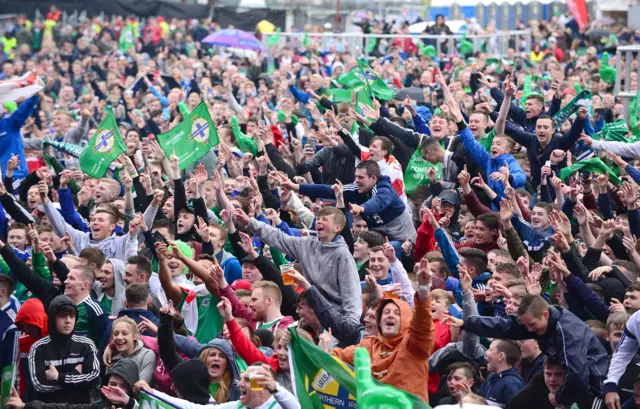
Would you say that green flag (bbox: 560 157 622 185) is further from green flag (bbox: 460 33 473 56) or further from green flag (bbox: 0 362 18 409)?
green flag (bbox: 460 33 473 56)

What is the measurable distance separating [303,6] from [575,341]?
88.7ft

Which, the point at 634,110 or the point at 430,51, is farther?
the point at 430,51

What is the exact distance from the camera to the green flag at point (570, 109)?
39.8 ft

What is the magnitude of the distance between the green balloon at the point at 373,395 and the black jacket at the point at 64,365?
3006 mm

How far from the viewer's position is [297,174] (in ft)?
40.6

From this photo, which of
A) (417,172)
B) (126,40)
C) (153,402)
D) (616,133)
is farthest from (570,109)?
(126,40)

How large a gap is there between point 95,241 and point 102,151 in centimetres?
232

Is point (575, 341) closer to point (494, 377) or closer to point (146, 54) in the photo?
point (494, 377)

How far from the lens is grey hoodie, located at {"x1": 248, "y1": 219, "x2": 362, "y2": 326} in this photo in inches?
318

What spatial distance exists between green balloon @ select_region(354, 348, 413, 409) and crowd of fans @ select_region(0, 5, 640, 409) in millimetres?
798

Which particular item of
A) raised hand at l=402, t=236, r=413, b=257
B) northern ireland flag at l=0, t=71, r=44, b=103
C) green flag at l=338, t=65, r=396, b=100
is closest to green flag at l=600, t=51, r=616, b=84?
green flag at l=338, t=65, r=396, b=100

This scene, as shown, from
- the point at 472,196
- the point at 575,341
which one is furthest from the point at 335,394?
the point at 472,196

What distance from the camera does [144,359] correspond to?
764 centimetres

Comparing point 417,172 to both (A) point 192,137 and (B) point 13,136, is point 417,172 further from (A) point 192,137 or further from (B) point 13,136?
(B) point 13,136
